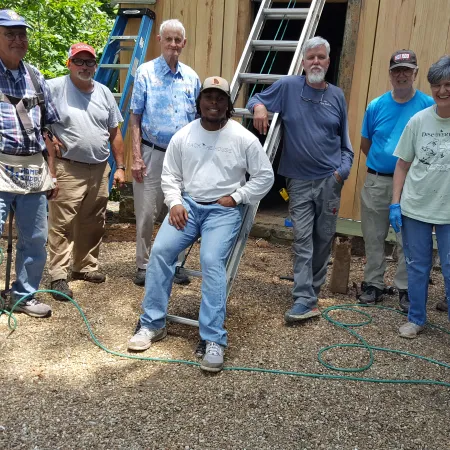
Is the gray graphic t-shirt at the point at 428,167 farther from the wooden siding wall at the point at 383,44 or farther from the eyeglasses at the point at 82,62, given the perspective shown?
the eyeglasses at the point at 82,62

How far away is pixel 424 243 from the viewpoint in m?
3.82

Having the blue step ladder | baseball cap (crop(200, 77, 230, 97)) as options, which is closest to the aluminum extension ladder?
baseball cap (crop(200, 77, 230, 97))

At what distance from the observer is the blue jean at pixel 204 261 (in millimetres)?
3455

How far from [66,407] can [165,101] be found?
261 centimetres

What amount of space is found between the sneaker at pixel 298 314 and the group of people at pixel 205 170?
0.01 meters

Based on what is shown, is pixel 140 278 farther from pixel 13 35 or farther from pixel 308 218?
pixel 13 35

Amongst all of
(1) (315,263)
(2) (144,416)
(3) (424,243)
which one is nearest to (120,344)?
(2) (144,416)

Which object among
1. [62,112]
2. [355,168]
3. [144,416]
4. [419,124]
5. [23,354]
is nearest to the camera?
[144,416]

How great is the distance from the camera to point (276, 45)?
4.77 meters

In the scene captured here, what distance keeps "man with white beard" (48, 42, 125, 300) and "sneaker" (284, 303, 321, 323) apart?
178 cm

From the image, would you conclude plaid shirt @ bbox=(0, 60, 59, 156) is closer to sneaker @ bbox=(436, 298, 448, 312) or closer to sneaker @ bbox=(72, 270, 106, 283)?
sneaker @ bbox=(72, 270, 106, 283)

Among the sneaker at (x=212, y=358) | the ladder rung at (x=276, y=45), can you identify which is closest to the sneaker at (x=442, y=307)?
the sneaker at (x=212, y=358)

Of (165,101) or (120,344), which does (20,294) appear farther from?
(165,101)

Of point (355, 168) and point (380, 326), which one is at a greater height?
point (355, 168)
